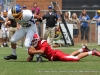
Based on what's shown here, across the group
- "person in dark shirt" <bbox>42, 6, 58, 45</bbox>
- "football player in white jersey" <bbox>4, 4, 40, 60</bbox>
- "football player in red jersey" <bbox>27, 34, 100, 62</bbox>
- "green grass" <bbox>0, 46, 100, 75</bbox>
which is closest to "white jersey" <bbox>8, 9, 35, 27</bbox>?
"football player in white jersey" <bbox>4, 4, 40, 60</bbox>

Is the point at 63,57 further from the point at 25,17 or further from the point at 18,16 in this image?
the point at 18,16

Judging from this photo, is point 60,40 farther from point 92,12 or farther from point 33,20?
point 33,20

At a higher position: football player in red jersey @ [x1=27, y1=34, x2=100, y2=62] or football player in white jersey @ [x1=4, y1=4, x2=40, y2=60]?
football player in white jersey @ [x1=4, y1=4, x2=40, y2=60]

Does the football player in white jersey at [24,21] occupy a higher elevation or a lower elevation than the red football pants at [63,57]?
higher

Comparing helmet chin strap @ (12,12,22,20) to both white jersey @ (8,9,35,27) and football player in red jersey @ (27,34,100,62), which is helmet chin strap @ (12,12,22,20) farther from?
football player in red jersey @ (27,34,100,62)

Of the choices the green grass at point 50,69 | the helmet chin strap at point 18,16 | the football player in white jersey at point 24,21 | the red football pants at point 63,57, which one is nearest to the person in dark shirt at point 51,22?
the football player in white jersey at point 24,21

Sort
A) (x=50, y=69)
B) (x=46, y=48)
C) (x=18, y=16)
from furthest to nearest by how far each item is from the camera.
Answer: (x=46, y=48) < (x=18, y=16) < (x=50, y=69)

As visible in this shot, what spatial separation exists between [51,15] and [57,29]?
1.52m

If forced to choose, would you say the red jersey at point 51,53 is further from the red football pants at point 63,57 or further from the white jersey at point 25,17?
the white jersey at point 25,17

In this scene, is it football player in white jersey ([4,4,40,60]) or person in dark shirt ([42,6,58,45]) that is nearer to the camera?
football player in white jersey ([4,4,40,60])

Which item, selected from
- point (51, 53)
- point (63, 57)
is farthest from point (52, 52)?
point (63, 57)

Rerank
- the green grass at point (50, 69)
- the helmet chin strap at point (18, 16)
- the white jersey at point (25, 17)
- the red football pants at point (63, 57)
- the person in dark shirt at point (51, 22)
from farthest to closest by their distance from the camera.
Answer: the person in dark shirt at point (51, 22), the red football pants at point (63, 57), the white jersey at point (25, 17), the helmet chin strap at point (18, 16), the green grass at point (50, 69)

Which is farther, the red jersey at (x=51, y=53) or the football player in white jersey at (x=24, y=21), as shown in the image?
the red jersey at (x=51, y=53)

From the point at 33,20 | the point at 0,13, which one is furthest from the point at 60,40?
the point at 33,20
